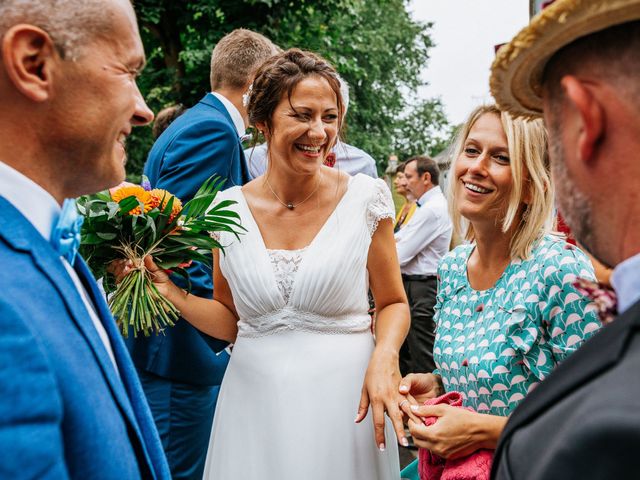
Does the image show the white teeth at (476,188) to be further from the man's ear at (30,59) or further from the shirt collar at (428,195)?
the shirt collar at (428,195)

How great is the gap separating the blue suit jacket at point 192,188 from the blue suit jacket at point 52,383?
6.31 ft

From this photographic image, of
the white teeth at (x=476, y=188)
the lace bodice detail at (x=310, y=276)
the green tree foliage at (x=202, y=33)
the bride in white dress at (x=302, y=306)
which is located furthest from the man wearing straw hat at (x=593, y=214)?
the green tree foliage at (x=202, y=33)

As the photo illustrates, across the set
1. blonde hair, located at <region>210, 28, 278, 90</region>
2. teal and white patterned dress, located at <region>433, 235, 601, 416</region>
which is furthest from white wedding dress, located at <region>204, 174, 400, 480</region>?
blonde hair, located at <region>210, 28, 278, 90</region>

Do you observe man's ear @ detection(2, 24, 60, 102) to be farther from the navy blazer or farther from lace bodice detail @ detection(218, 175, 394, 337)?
lace bodice detail @ detection(218, 175, 394, 337)

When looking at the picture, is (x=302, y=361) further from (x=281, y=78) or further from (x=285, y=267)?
(x=281, y=78)

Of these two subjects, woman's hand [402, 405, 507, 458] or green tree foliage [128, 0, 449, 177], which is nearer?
woman's hand [402, 405, 507, 458]

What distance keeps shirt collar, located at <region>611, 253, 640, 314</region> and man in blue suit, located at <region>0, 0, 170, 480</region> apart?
0.95 metres

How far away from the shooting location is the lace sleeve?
2926 mm

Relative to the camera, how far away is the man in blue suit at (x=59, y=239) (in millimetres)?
1046

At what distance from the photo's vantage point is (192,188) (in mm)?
3295

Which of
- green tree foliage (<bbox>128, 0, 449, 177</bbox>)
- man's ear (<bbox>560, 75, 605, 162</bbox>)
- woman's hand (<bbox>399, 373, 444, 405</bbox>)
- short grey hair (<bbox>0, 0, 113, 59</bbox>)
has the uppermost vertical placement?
green tree foliage (<bbox>128, 0, 449, 177</bbox>)

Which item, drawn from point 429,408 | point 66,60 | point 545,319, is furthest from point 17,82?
point 545,319

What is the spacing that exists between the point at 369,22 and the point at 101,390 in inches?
984

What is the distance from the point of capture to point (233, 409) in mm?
2867
